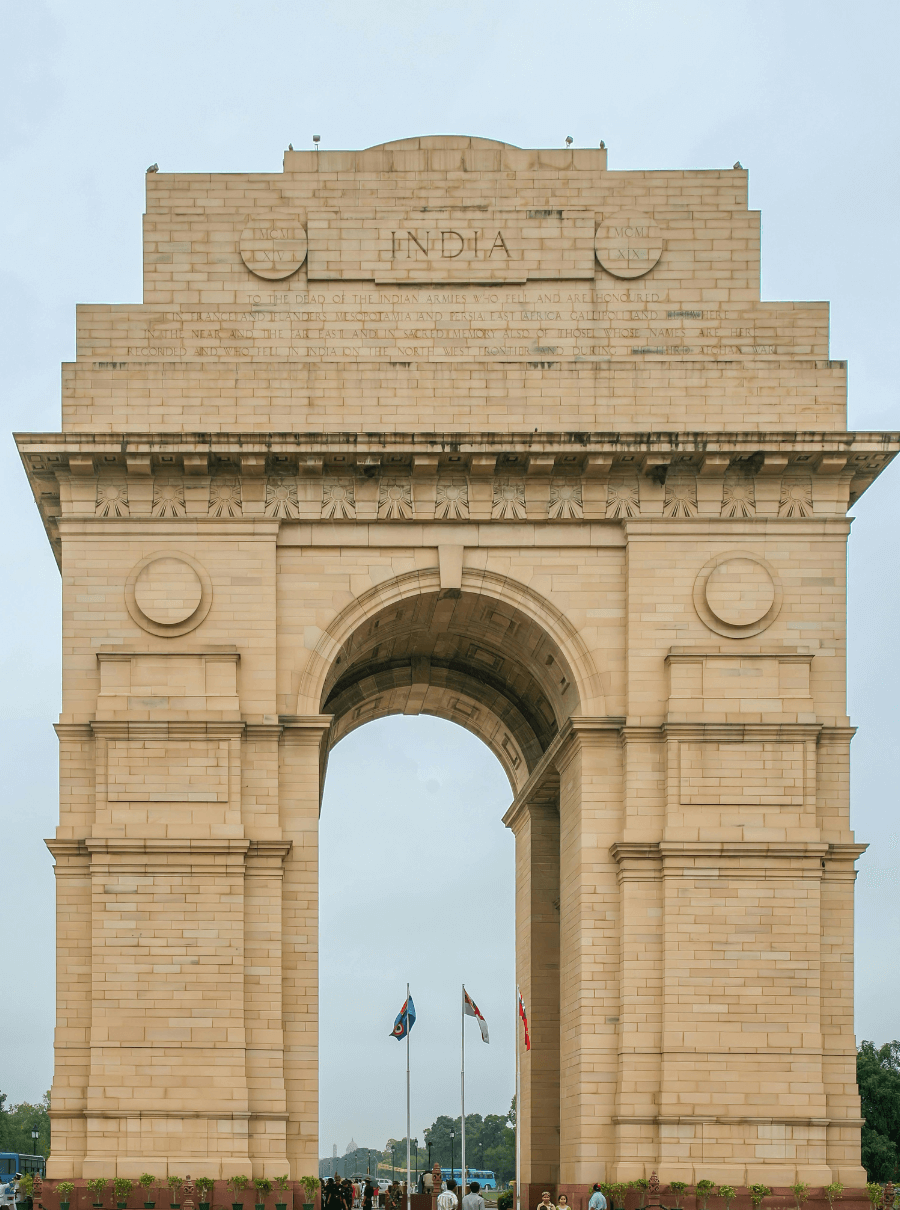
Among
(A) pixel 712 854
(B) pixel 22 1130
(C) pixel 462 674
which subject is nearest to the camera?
(A) pixel 712 854

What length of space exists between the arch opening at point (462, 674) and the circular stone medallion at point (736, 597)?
2973 millimetres

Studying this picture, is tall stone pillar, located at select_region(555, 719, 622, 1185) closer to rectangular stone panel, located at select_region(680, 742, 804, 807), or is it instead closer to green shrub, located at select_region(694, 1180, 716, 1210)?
rectangular stone panel, located at select_region(680, 742, 804, 807)

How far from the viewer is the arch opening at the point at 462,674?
120ft

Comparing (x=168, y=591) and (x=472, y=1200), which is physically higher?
(x=168, y=591)

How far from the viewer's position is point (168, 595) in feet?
115

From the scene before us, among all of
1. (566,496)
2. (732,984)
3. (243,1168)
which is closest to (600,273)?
(566,496)

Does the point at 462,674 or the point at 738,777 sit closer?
the point at 738,777

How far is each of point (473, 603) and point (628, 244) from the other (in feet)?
26.1

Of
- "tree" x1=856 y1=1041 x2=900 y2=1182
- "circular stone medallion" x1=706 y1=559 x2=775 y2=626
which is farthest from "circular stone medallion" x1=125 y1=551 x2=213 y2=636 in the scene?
"tree" x1=856 y1=1041 x2=900 y2=1182

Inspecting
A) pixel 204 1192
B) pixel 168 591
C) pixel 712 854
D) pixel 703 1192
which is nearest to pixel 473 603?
pixel 168 591

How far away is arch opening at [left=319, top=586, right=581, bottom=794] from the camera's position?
3669 centimetres

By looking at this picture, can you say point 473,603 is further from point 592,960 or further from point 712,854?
point 592,960

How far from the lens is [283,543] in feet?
117

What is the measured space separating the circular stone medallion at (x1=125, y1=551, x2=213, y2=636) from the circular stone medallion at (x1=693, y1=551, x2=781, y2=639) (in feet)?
31.3
